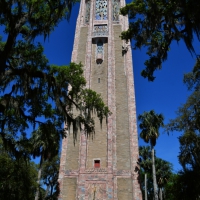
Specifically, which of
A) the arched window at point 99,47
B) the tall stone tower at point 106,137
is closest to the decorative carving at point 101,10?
the tall stone tower at point 106,137

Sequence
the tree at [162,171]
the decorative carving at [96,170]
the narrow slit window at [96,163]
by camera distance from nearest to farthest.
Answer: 1. the decorative carving at [96,170]
2. the narrow slit window at [96,163]
3. the tree at [162,171]

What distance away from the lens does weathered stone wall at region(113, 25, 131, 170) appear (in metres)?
22.7

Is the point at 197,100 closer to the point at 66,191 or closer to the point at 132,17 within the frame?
the point at 132,17

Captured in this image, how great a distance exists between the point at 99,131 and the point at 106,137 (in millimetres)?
934

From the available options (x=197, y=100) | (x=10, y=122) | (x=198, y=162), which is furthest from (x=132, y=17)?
(x=198, y=162)

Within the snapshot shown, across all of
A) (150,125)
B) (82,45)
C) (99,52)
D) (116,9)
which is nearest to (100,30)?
(82,45)

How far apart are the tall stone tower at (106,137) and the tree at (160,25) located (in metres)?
4.18

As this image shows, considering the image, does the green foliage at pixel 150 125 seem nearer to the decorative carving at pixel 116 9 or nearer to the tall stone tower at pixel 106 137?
the tall stone tower at pixel 106 137

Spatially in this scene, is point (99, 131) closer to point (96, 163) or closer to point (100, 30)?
point (96, 163)

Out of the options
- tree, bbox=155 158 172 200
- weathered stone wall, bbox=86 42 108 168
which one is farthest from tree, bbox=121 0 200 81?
tree, bbox=155 158 172 200

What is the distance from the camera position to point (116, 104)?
2572cm

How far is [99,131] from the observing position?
955 inches

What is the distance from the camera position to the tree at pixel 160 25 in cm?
Answer: 974

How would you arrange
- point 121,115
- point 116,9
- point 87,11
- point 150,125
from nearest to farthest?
point 121,115, point 150,125, point 116,9, point 87,11
